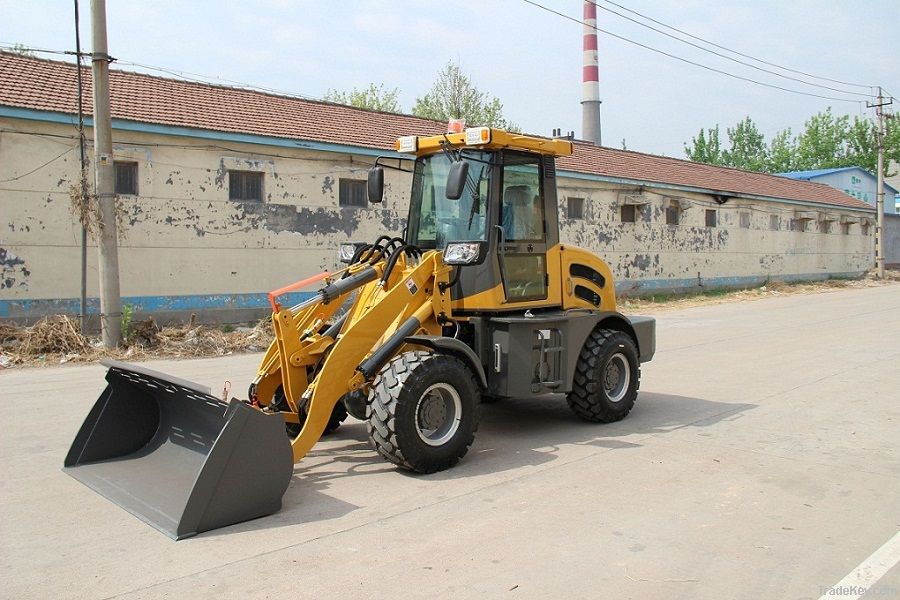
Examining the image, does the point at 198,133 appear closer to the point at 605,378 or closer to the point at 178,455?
the point at 605,378

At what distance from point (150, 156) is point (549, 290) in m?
10.1

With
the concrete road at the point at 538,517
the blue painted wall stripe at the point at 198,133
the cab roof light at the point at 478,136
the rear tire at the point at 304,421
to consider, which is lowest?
the concrete road at the point at 538,517

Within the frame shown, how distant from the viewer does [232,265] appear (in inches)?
629

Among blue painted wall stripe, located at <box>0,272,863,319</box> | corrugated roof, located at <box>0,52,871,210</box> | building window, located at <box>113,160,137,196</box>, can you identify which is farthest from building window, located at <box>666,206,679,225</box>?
building window, located at <box>113,160,137,196</box>

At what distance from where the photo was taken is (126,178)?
14539mm

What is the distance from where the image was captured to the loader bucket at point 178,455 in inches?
184

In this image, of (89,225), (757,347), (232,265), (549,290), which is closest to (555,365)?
(549,290)

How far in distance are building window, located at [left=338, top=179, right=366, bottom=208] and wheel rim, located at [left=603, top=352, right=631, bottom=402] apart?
36.1 ft

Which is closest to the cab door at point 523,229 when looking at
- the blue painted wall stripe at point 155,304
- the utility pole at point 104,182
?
the blue painted wall stripe at point 155,304

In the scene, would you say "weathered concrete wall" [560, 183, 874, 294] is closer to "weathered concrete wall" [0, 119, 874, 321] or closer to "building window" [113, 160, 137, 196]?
"weathered concrete wall" [0, 119, 874, 321]

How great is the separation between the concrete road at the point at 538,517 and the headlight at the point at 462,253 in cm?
162

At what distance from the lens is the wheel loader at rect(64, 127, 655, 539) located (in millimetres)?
4984

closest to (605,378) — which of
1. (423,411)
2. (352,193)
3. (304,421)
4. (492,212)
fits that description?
(492,212)

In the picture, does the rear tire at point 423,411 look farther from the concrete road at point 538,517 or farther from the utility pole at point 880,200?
the utility pole at point 880,200
